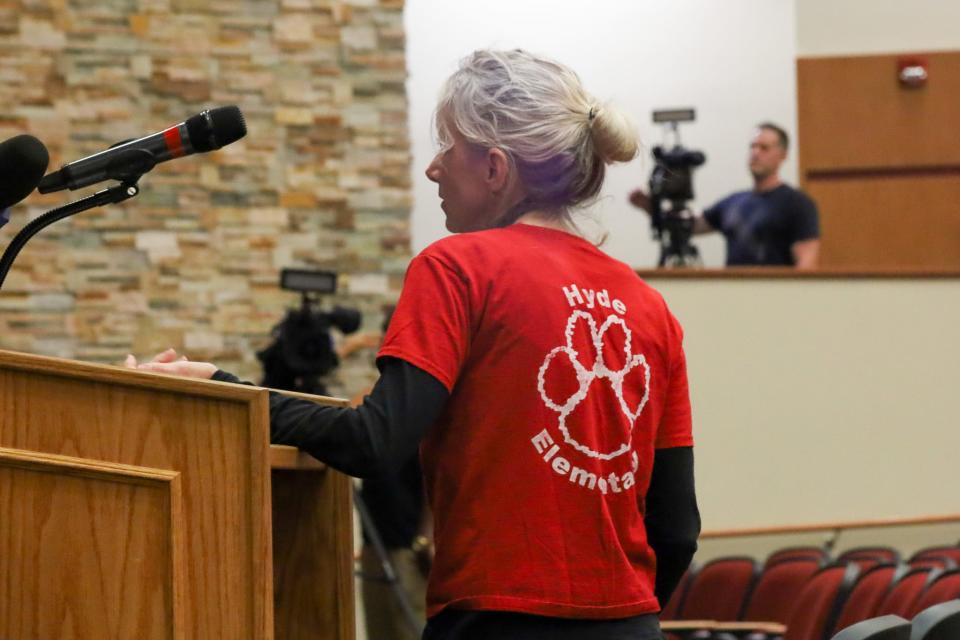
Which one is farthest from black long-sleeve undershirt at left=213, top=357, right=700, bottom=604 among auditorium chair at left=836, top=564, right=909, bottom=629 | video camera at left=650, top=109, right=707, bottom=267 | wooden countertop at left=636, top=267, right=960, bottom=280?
video camera at left=650, top=109, right=707, bottom=267

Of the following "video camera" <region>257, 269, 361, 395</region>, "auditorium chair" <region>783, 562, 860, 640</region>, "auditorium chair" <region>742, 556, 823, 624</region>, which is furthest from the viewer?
"video camera" <region>257, 269, 361, 395</region>

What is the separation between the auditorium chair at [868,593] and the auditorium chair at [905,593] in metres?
0.03

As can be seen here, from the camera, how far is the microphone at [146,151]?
1290 mm

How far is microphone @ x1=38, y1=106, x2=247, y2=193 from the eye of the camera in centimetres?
129

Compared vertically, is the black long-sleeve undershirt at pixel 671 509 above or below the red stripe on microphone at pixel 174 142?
below

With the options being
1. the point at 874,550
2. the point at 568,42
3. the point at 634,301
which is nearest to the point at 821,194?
the point at 568,42

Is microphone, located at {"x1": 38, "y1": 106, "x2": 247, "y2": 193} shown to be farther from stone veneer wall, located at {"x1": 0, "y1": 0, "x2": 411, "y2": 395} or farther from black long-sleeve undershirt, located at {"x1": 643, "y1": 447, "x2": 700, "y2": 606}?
stone veneer wall, located at {"x1": 0, "y1": 0, "x2": 411, "y2": 395}

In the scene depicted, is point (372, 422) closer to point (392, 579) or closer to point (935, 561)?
point (392, 579)

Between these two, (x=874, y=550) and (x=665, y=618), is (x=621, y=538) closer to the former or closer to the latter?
(x=665, y=618)

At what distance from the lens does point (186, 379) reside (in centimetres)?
112

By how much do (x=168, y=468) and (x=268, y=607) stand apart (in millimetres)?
146

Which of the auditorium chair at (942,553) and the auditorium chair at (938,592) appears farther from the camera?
the auditorium chair at (942,553)

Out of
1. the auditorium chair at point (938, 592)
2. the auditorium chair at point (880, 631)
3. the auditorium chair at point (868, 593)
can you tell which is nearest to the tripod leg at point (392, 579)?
the auditorium chair at point (868, 593)

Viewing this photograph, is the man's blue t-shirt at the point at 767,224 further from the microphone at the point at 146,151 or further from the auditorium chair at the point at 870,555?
A: the microphone at the point at 146,151
